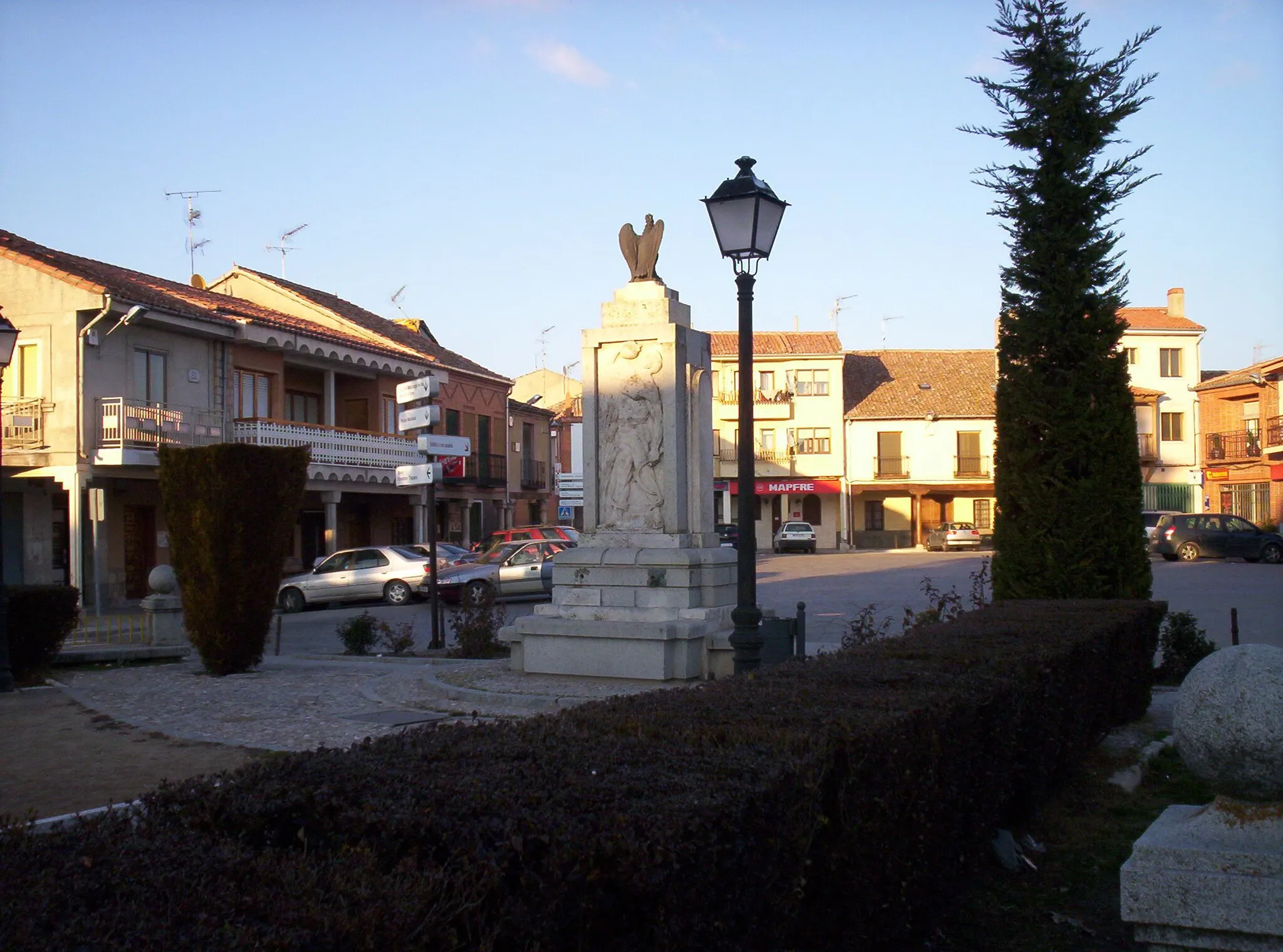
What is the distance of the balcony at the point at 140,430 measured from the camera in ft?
81.9

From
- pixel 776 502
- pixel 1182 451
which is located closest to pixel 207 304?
pixel 776 502

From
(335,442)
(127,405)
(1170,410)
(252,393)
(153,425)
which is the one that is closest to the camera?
(127,405)

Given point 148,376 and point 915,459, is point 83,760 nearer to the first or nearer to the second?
point 148,376

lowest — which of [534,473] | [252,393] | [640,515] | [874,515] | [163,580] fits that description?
[163,580]

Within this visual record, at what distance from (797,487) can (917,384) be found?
8759 mm

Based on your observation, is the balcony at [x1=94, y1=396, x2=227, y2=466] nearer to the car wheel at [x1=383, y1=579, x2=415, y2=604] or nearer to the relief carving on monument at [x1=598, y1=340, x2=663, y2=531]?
the car wheel at [x1=383, y1=579, x2=415, y2=604]

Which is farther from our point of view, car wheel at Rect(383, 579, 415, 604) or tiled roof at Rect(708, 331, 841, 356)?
tiled roof at Rect(708, 331, 841, 356)

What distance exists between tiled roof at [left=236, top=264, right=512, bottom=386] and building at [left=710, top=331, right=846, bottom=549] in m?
18.1

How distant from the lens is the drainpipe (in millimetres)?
24828

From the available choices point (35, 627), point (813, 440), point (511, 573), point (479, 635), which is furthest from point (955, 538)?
point (35, 627)

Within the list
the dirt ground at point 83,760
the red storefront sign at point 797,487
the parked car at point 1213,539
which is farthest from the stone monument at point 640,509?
the red storefront sign at point 797,487

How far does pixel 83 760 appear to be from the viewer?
840 cm

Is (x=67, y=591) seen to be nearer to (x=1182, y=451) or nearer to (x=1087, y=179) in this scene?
(x=1087, y=179)

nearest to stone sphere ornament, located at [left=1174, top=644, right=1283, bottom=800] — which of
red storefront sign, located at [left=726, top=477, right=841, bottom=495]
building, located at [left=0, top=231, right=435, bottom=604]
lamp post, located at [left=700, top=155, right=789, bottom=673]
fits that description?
lamp post, located at [left=700, top=155, right=789, bottom=673]
